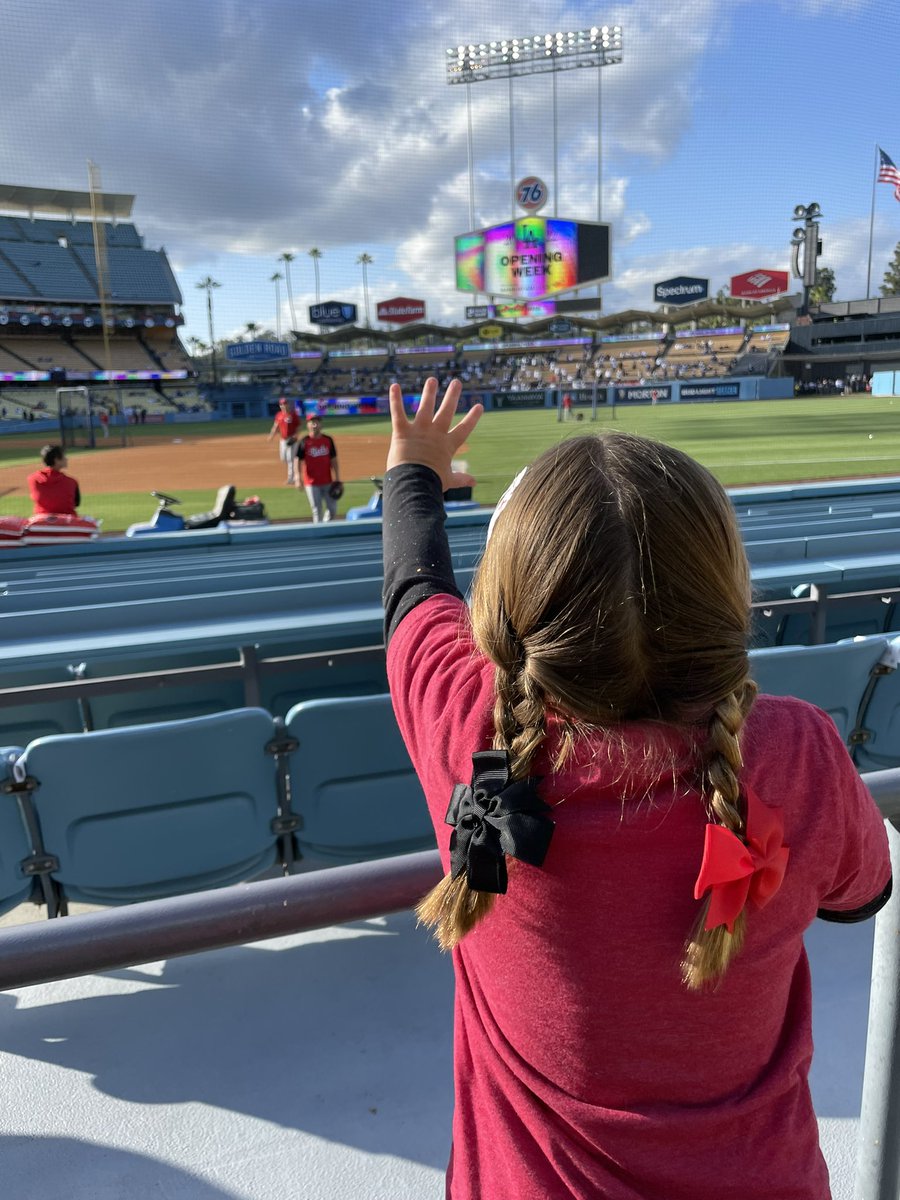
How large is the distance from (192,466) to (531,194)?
38.9 meters

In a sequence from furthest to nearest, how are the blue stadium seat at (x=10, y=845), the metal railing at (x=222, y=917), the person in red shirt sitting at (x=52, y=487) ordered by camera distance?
the person in red shirt sitting at (x=52, y=487) → the blue stadium seat at (x=10, y=845) → the metal railing at (x=222, y=917)

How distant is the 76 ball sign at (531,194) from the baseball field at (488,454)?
2356 cm

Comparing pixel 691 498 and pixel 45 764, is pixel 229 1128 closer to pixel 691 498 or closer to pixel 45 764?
pixel 45 764

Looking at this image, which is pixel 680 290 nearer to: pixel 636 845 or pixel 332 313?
pixel 332 313

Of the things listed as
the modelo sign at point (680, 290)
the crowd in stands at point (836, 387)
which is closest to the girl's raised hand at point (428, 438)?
the crowd in stands at point (836, 387)

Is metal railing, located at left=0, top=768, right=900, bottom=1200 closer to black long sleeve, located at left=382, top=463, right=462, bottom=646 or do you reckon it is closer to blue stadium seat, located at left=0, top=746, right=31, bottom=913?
black long sleeve, located at left=382, top=463, right=462, bottom=646

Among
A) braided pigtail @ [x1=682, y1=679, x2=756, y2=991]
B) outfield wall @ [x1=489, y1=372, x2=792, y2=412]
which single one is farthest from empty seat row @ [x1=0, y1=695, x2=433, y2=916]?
outfield wall @ [x1=489, y1=372, x2=792, y2=412]

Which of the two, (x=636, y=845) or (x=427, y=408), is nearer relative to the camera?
(x=636, y=845)

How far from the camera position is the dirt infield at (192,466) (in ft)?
60.8

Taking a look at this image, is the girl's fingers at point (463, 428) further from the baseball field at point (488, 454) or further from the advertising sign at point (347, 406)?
the advertising sign at point (347, 406)

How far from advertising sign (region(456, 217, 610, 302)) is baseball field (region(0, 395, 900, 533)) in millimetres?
17069

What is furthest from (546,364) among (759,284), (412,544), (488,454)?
(412,544)

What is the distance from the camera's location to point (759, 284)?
6419 centimetres

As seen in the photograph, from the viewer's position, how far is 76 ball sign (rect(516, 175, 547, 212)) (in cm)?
5216
